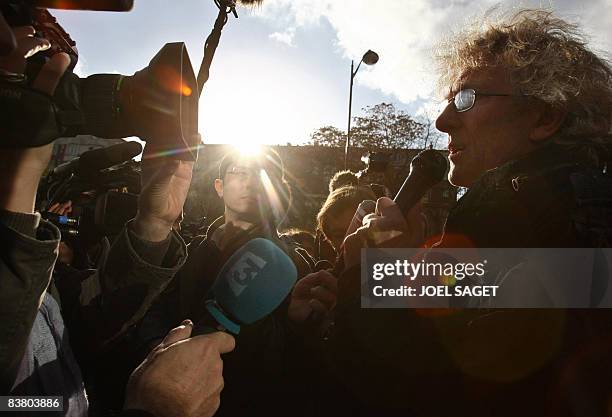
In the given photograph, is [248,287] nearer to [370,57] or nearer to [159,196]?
[159,196]

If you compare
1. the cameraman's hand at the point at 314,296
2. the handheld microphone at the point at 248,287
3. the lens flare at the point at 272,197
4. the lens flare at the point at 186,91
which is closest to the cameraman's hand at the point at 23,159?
the lens flare at the point at 186,91

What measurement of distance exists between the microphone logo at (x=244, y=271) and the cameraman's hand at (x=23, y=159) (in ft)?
1.59

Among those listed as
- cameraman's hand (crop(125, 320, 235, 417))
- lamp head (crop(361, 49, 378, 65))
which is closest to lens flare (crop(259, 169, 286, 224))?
cameraman's hand (crop(125, 320, 235, 417))

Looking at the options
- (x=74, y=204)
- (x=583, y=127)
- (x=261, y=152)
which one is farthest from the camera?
(x=261, y=152)

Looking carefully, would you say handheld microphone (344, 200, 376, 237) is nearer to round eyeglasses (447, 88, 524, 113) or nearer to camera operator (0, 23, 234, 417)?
round eyeglasses (447, 88, 524, 113)

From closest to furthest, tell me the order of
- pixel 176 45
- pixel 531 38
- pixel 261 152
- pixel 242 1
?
pixel 176 45
pixel 531 38
pixel 261 152
pixel 242 1

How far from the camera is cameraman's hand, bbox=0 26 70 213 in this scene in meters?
0.72

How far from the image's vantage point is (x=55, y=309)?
1101mm

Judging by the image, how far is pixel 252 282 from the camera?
3.43ft

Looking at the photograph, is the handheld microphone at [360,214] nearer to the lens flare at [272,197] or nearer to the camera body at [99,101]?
the lens flare at [272,197]

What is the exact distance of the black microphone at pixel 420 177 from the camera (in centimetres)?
177

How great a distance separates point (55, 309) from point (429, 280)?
51.0 inches

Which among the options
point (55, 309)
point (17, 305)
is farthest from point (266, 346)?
point (17, 305)

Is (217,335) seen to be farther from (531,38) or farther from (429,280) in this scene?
(531,38)
